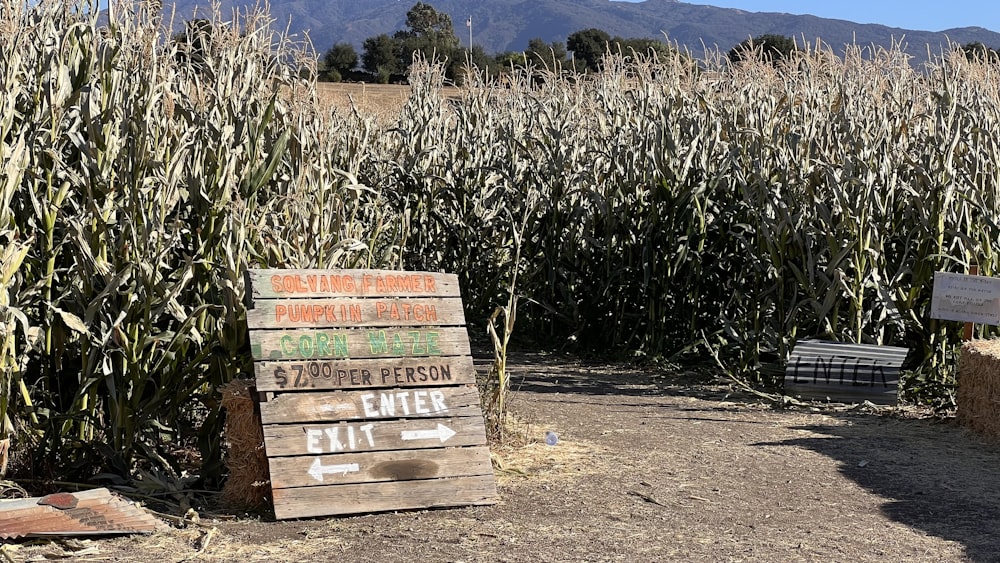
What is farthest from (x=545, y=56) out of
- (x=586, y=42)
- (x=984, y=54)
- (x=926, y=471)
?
(x=926, y=471)

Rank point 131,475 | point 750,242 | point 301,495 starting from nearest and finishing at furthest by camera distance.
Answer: point 301,495, point 131,475, point 750,242

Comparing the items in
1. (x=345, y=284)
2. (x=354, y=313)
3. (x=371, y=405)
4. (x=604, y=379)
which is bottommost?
(x=604, y=379)

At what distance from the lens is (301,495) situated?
15.3ft

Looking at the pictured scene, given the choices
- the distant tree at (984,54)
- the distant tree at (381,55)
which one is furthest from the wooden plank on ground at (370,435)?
the distant tree at (381,55)

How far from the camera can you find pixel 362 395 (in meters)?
4.95

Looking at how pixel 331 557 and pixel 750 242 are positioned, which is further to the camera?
pixel 750 242

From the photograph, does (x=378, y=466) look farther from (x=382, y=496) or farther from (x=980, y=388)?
(x=980, y=388)

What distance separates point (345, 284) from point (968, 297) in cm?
396

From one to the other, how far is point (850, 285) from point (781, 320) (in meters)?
0.62

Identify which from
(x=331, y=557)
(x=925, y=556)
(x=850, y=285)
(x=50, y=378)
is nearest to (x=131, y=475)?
(x=50, y=378)

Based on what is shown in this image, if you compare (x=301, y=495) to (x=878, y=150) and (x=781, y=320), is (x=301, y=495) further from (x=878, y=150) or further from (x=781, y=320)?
(x=878, y=150)

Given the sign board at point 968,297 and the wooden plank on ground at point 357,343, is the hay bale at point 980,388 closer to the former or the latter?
the sign board at point 968,297

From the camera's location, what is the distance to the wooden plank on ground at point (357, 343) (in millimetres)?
4852

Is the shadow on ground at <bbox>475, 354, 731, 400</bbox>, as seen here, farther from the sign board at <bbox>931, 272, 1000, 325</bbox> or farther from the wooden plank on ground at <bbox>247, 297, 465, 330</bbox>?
the wooden plank on ground at <bbox>247, 297, 465, 330</bbox>
